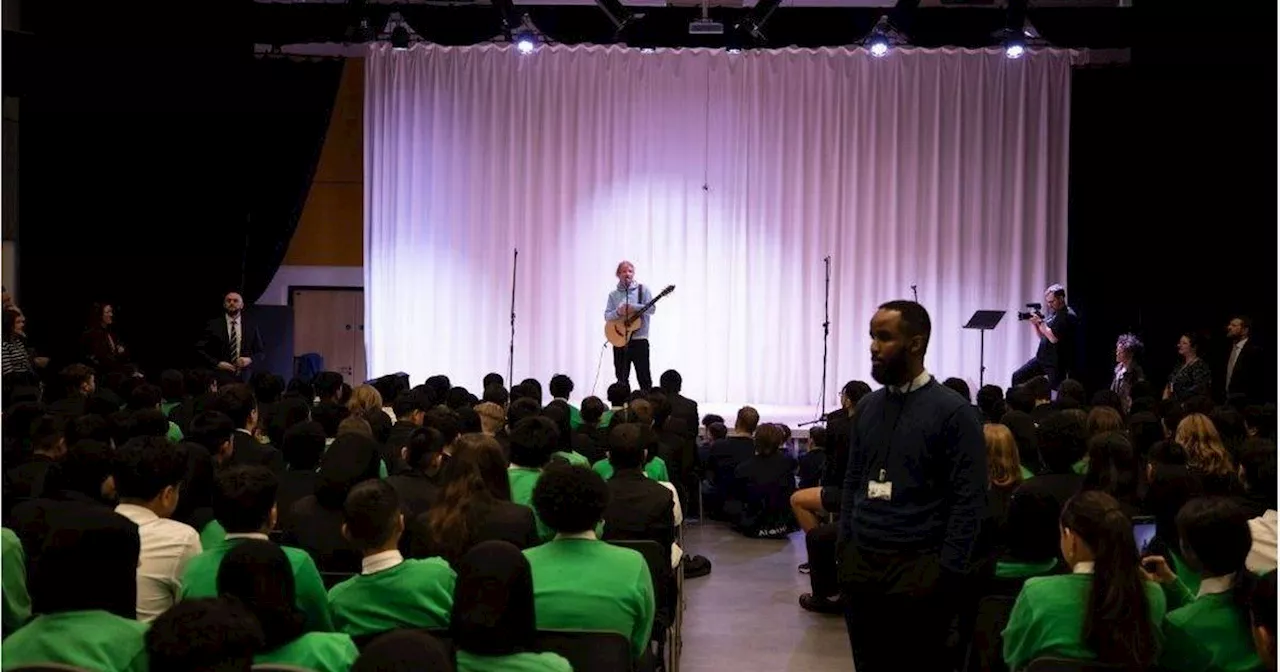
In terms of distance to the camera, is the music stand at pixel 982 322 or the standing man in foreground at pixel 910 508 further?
the music stand at pixel 982 322

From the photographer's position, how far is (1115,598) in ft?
10.9

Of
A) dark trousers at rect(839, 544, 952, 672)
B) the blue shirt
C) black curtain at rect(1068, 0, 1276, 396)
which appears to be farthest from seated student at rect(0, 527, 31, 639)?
black curtain at rect(1068, 0, 1276, 396)

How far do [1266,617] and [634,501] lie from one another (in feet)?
8.29

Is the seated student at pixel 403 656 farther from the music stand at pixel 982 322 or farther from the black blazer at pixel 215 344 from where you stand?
the music stand at pixel 982 322

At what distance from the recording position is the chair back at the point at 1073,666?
10.9ft

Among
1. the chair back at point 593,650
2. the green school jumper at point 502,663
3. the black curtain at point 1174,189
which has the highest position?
the black curtain at point 1174,189

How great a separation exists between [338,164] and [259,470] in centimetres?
1179

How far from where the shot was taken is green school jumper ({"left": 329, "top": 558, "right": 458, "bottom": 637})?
3535mm

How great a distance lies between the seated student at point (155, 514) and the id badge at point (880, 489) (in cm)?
201

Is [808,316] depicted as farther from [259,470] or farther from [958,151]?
[259,470]

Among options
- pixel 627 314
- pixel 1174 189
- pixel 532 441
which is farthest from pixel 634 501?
pixel 1174 189

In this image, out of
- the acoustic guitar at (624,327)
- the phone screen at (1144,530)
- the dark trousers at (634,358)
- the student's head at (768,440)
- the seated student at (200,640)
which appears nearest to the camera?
the seated student at (200,640)

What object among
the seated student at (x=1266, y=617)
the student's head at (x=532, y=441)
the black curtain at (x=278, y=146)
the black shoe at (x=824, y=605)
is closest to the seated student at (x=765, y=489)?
the black shoe at (x=824, y=605)

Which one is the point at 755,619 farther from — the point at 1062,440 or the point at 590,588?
the point at 590,588
